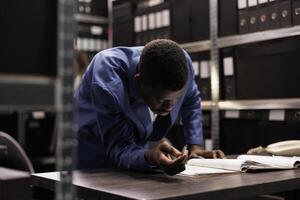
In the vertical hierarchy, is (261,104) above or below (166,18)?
below

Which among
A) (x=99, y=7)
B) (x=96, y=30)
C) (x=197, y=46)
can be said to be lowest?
(x=197, y=46)

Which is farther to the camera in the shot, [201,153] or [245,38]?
[245,38]

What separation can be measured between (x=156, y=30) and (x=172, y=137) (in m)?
0.70

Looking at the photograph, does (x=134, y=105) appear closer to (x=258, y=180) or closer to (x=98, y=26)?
(x=258, y=180)

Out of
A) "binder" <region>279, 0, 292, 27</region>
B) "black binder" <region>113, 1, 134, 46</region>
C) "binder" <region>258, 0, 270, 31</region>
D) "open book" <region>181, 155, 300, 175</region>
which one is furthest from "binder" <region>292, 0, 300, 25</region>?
"black binder" <region>113, 1, 134, 46</region>

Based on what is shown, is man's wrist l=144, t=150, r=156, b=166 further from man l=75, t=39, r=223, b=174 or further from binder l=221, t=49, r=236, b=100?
binder l=221, t=49, r=236, b=100

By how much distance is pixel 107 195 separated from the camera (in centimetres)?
96

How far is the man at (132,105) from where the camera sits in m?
1.25

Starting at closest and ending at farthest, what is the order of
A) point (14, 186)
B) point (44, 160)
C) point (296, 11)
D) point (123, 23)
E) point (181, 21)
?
point (14, 186) → point (296, 11) → point (181, 21) → point (123, 23) → point (44, 160)

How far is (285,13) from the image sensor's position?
231cm

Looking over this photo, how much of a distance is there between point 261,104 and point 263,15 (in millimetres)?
456

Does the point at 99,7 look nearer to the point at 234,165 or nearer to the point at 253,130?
the point at 253,130

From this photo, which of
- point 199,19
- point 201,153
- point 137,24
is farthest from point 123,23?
point 201,153

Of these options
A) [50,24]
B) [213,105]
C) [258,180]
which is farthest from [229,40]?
[50,24]
